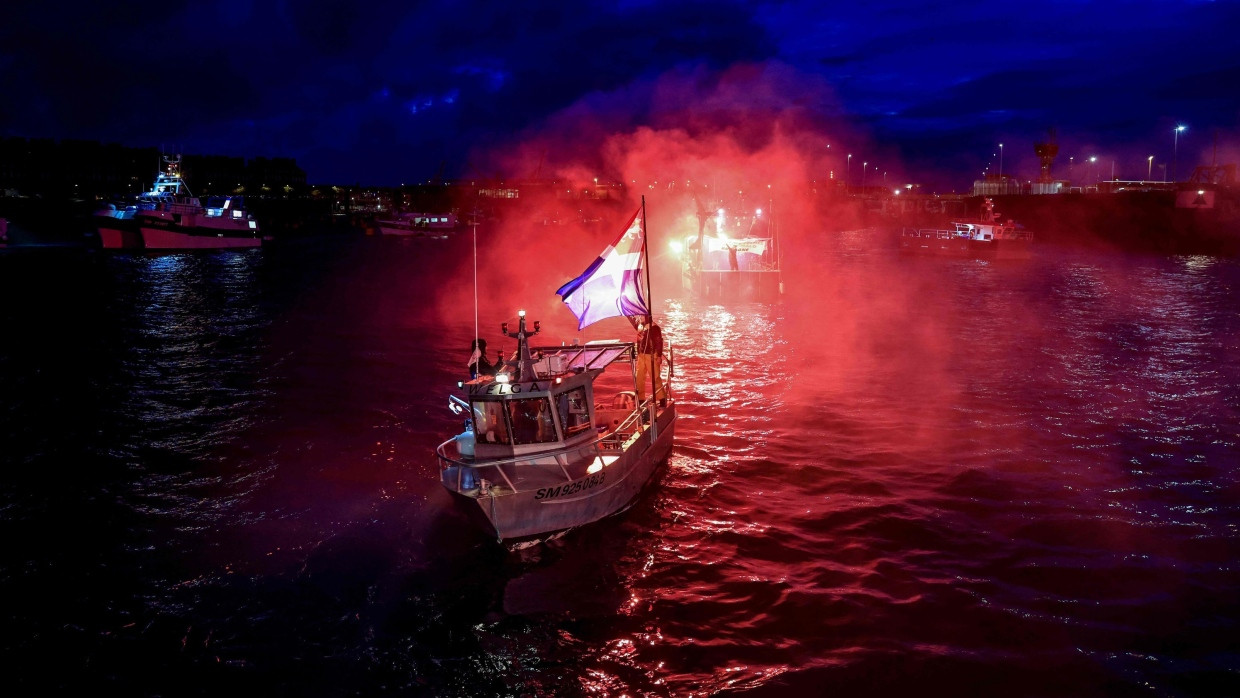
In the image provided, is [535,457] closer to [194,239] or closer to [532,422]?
[532,422]

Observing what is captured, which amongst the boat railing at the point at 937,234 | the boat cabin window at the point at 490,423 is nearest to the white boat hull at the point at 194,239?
the boat railing at the point at 937,234

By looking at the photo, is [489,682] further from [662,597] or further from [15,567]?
[15,567]

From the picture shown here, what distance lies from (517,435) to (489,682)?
4.31m

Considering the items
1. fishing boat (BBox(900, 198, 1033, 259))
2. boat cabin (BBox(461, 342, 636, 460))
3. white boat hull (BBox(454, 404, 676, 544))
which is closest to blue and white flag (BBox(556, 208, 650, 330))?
boat cabin (BBox(461, 342, 636, 460))

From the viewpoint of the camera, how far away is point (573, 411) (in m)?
13.1

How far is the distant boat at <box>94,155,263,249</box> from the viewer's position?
85750mm

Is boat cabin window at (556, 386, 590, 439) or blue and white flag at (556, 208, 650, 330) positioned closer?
boat cabin window at (556, 386, 590, 439)

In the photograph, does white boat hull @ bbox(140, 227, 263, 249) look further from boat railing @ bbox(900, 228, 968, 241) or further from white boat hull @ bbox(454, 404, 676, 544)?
white boat hull @ bbox(454, 404, 676, 544)

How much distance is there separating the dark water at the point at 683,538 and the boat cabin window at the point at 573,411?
1913 mm

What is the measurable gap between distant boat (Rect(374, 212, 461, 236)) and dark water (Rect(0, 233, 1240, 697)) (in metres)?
104

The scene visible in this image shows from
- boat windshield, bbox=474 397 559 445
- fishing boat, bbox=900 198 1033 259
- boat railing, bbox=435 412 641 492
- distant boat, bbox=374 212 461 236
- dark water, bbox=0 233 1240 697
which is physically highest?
distant boat, bbox=374 212 461 236

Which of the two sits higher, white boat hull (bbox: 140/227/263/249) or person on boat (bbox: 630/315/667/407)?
white boat hull (bbox: 140/227/263/249)

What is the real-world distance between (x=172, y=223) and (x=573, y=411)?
3641 inches

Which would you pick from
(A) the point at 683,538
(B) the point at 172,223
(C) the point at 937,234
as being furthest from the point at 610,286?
(B) the point at 172,223
